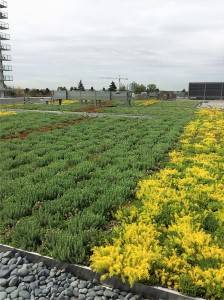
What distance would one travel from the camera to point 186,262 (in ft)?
15.3

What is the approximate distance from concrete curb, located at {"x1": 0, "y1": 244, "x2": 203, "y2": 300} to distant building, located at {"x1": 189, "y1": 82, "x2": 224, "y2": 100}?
8880 cm

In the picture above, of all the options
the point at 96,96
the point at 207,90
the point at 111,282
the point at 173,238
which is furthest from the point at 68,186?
the point at 207,90

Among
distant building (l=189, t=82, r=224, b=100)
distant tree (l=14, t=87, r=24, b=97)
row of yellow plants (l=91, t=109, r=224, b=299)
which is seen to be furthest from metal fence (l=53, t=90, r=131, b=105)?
distant building (l=189, t=82, r=224, b=100)

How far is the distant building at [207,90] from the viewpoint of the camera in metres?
91.2

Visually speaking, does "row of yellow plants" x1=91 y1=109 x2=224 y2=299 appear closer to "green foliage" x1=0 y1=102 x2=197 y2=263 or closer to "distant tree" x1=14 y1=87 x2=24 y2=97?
"green foliage" x1=0 y1=102 x2=197 y2=263

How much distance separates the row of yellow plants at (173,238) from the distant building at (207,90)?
85699 millimetres

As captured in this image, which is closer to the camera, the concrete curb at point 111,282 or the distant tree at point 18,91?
the concrete curb at point 111,282

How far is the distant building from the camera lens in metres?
91.2

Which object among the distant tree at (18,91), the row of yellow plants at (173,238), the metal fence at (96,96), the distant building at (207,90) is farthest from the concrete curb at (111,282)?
the distant building at (207,90)

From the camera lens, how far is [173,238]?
5.26 meters

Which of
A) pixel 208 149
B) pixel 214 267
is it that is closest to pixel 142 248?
pixel 214 267

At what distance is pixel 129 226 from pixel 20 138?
995 centimetres

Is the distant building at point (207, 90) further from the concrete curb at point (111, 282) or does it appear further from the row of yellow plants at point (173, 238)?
the concrete curb at point (111, 282)

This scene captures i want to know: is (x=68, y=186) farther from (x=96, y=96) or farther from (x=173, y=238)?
(x=96, y=96)
